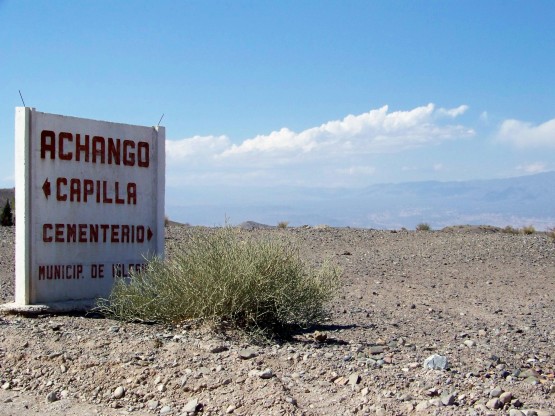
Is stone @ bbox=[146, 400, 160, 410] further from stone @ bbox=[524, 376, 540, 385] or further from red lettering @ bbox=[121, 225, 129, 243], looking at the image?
red lettering @ bbox=[121, 225, 129, 243]

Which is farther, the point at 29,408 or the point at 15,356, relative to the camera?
the point at 15,356

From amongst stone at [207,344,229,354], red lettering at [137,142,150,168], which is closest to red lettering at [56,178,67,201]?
red lettering at [137,142,150,168]

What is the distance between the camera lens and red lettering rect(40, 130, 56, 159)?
10.3m

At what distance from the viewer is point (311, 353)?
7.75 m

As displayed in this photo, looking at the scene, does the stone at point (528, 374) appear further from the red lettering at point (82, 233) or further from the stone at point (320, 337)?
the red lettering at point (82, 233)

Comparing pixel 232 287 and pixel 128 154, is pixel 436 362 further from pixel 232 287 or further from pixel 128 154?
pixel 128 154

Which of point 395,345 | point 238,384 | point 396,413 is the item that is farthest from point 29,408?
point 395,345

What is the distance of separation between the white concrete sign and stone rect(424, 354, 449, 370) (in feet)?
15.9

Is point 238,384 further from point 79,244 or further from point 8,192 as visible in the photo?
point 8,192

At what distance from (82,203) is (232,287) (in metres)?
3.06

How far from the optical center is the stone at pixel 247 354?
7.48 meters

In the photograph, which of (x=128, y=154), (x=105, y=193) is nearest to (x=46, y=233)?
(x=105, y=193)

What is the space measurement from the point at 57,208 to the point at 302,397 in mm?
5167

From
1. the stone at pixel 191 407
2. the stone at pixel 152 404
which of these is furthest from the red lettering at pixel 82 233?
the stone at pixel 191 407
